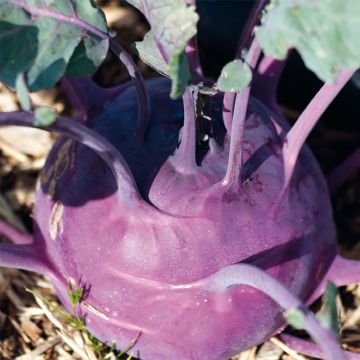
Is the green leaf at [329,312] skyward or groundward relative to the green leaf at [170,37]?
groundward

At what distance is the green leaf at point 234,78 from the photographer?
29.2 inches

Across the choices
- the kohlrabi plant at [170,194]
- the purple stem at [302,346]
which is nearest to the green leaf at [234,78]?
the kohlrabi plant at [170,194]

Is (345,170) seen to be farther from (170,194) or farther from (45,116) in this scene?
(45,116)

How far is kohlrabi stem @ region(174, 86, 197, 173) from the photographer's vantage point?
0.84 metres

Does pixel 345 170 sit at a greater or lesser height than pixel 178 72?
lesser

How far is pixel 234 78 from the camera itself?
75 cm

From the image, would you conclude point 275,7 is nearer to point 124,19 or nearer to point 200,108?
point 200,108

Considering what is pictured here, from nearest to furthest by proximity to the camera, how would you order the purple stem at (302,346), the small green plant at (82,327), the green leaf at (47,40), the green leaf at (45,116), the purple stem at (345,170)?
the green leaf at (45,116)
the green leaf at (47,40)
the small green plant at (82,327)
the purple stem at (302,346)
the purple stem at (345,170)

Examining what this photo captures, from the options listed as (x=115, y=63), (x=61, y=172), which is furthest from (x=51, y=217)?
(x=115, y=63)

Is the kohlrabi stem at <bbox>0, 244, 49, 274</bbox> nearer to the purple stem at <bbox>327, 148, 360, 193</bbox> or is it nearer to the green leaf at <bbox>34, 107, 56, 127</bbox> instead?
the green leaf at <bbox>34, 107, 56, 127</bbox>

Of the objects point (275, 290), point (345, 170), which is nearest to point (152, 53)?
point (275, 290)

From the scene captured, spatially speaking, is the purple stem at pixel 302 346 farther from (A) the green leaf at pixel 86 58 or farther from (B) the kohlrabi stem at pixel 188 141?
(A) the green leaf at pixel 86 58

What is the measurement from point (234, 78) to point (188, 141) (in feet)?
0.51

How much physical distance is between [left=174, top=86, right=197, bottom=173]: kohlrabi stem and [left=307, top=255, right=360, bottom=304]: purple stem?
0.33 metres
